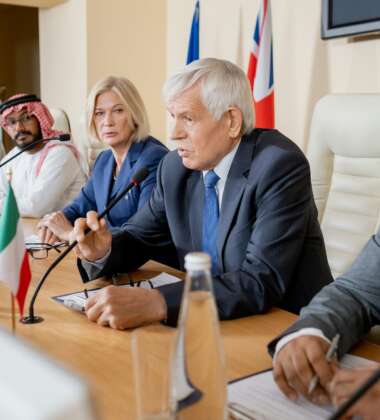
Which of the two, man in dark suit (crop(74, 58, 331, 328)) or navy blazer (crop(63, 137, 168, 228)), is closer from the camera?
man in dark suit (crop(74, 58, 331, 328))

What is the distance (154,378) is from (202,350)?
68 mm

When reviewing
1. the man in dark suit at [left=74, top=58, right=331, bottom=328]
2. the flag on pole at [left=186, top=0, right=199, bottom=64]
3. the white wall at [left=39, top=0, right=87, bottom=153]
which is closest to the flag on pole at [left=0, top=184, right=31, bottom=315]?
the man in dark suit at [left=74, top=58, right=331, bottom=328]

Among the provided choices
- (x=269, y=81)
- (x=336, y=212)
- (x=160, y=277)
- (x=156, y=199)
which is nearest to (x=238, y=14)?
(x=269, y=81)

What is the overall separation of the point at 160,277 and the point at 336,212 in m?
1.04

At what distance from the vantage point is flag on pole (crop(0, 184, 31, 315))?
3.84 ft

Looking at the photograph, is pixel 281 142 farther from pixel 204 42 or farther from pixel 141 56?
pixel 141 56

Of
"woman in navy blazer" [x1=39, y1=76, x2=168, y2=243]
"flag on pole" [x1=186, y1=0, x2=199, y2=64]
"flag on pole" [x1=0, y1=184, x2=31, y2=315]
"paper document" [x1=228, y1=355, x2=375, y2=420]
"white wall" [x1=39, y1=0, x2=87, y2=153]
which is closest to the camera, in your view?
"paper document" [x1=228, y1=355, x2=375, y2=420]

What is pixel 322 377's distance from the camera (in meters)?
0.93

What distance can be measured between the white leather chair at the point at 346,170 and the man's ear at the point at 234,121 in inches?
26.7

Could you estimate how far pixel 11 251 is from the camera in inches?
46.6

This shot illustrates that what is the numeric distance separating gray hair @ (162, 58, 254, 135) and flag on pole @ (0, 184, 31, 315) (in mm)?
666

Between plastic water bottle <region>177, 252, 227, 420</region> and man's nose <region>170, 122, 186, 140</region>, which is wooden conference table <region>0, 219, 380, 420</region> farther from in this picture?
man's nose <region>170, 122, 186, 140</region>

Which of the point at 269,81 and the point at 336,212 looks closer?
the point at 336,212

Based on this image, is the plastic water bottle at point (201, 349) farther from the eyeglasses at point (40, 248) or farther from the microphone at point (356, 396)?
the eyeglasses at point (40, 248)
